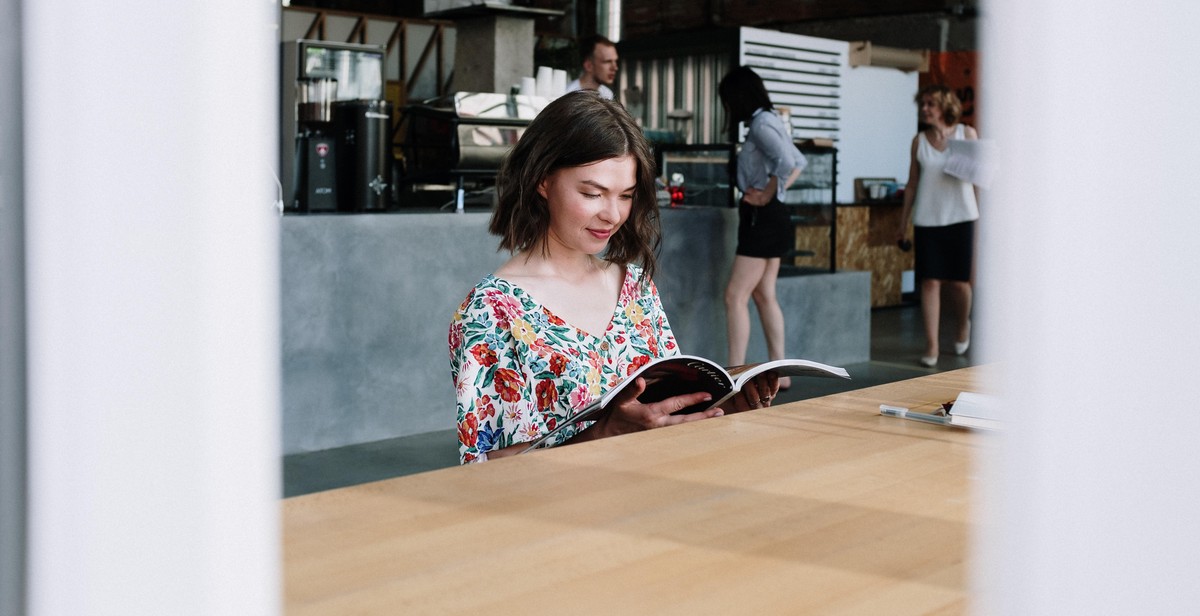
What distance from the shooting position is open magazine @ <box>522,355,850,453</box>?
5.32ft

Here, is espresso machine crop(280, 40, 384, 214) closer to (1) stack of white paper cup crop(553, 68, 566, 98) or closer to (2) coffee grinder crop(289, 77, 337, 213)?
(2) coffee grinder crop(289, 77, 337, 213)

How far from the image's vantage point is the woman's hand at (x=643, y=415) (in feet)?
5.68

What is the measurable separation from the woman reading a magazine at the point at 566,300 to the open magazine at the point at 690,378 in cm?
2

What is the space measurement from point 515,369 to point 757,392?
0.40 m

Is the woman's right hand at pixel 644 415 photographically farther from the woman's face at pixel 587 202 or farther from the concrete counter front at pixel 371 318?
the concrete counter front at pixel 371 318

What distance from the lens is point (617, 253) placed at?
2.16 m

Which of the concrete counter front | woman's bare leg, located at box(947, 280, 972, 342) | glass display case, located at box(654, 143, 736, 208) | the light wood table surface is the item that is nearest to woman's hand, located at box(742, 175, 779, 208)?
glass display case, located at box(654, 143, 736, 208)

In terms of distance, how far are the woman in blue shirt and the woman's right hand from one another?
3.69 m

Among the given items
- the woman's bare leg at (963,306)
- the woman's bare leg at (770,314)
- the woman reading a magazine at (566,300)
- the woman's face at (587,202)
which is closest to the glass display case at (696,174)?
the woman's bare leg at (770,314)

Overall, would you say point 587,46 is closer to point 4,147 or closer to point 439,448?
point 439,448

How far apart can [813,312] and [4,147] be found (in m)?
5.81

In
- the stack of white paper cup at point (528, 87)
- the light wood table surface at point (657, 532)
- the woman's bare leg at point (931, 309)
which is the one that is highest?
the stack of white paper cup at point (528, 87)

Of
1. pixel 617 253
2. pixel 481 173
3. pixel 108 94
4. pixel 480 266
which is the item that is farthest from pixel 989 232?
pixel 481 173

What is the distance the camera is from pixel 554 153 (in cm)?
202
